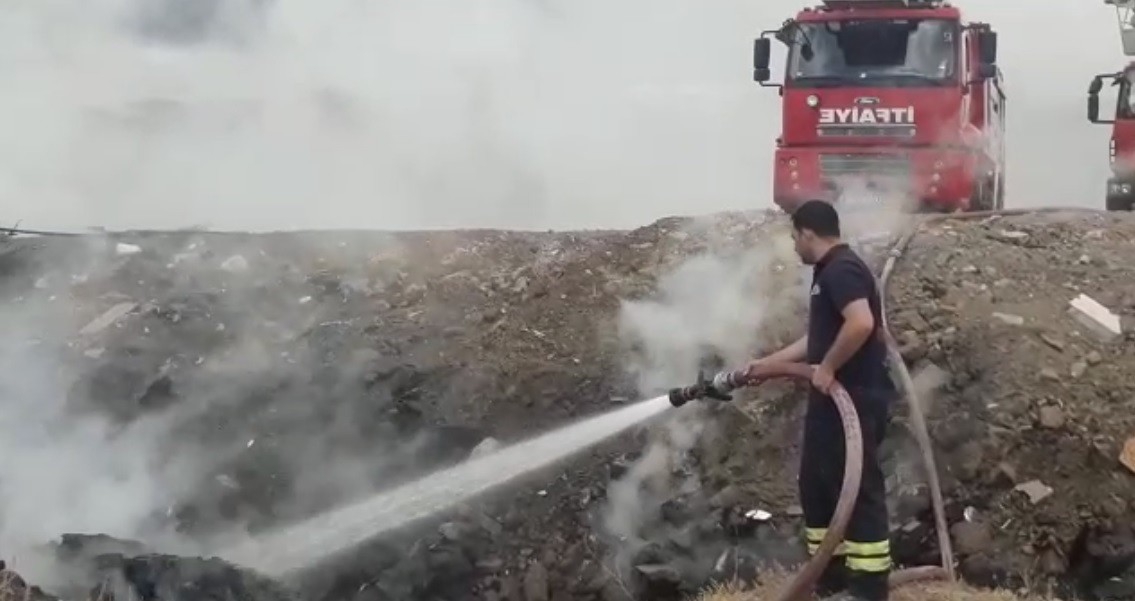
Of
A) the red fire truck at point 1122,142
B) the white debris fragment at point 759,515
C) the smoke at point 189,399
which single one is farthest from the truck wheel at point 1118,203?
the white debris fragment at point 759,515

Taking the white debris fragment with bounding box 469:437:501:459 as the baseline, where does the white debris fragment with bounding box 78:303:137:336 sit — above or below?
above

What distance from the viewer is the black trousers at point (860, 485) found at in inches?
169

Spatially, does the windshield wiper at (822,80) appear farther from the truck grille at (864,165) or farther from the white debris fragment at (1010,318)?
the white debris fragment at (1010,318)

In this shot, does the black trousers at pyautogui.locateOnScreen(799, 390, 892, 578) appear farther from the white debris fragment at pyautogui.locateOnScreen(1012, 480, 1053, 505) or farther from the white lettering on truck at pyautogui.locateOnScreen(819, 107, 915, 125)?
the white lettering on truck at pyautogui.locateOnScreen(819, 107, 915, 125)

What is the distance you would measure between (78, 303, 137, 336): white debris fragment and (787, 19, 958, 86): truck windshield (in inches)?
231

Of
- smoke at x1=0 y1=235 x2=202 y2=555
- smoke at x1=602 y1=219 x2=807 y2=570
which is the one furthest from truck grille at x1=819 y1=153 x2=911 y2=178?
smoke at x1=0 y1=235 x2=202 y2=555

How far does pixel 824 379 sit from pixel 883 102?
261 inches

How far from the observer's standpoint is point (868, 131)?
10320 mm

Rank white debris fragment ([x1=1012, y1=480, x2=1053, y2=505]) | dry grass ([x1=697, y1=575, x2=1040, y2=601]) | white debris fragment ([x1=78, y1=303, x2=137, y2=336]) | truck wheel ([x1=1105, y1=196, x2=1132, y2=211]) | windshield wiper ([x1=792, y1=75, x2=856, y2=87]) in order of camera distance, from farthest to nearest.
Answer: truck wheel ([x1=1105, y1=196, x2=1132, y2=211])
windshield wiper ([x1=792, y1=75, x2=856, y2=87])
white debris fragment ([x1=78, y1=303, x2=137, y2=336])
white debris fragment ([x1=1012, y1=480, x2=1053, y2=505])
dry grass ([x1=697, y1=575, x2=1040, y2=601])

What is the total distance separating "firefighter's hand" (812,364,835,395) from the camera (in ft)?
13.8

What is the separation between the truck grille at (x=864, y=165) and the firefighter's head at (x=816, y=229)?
6127mm

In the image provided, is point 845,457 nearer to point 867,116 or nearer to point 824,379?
point 824,379

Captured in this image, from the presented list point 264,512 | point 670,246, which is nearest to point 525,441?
point 264,512

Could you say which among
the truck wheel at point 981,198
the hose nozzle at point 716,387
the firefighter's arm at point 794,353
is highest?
the firefighter's arm at point 794,353
